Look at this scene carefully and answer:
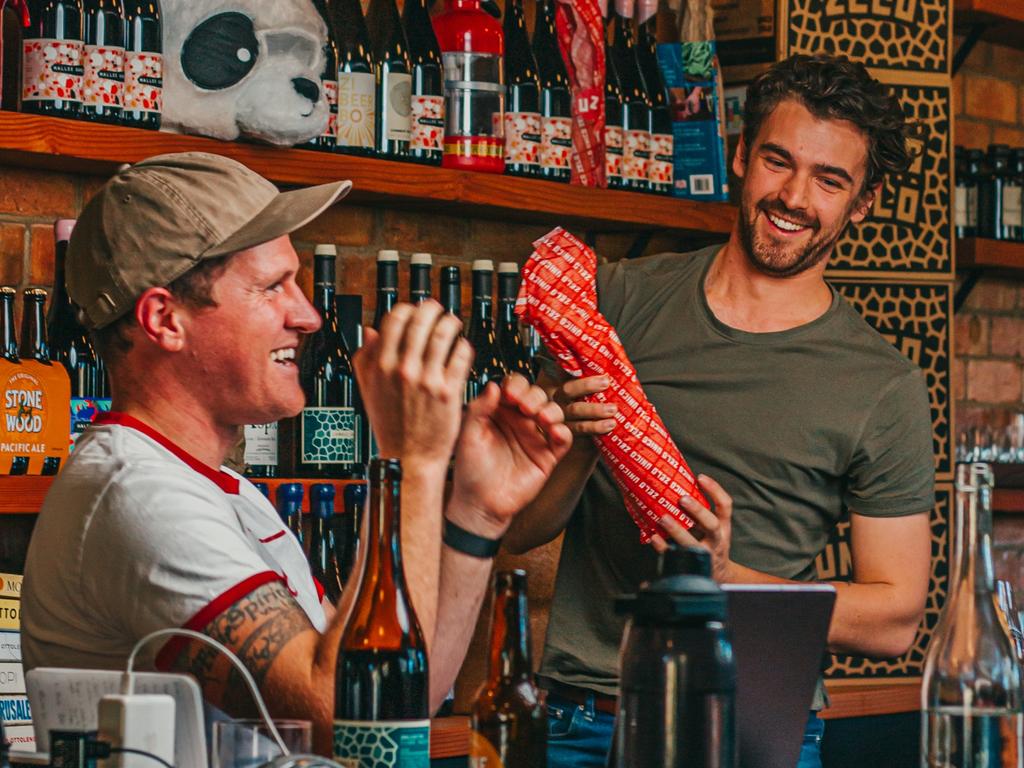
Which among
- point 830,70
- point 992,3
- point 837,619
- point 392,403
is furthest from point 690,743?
point 992,3

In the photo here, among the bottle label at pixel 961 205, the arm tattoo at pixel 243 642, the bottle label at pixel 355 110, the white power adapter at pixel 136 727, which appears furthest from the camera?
the bottle label at pixel 961 205

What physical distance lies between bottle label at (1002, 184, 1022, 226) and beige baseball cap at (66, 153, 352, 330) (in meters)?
2.40

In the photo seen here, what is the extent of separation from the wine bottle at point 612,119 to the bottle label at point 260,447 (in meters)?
0.77

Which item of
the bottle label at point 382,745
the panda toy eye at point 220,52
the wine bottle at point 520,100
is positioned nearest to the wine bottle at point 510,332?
the wine bottle at point 520,100

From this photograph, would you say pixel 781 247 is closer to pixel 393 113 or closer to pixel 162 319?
pixel 393 113

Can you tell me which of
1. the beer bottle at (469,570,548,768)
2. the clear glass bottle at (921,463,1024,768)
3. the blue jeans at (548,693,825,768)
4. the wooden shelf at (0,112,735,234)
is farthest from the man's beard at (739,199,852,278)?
the beer bottle at (469,570,548,768)

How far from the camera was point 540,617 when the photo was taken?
102 inches

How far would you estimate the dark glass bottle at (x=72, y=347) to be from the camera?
2.29 m

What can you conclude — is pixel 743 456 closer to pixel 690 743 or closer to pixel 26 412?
pixel 26 412

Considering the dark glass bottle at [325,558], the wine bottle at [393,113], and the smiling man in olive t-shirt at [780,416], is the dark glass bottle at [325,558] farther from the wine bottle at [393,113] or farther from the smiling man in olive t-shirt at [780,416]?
the wine bottle at [393,113]

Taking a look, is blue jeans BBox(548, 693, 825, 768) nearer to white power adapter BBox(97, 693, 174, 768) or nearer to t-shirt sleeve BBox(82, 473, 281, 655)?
t-shirt sleeve BBox(82, 473, 281, 655)

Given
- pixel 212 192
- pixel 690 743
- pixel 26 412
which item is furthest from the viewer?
pixel 26 412

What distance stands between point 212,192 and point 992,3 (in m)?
2.33

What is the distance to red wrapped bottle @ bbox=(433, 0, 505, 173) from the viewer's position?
2477 mm
